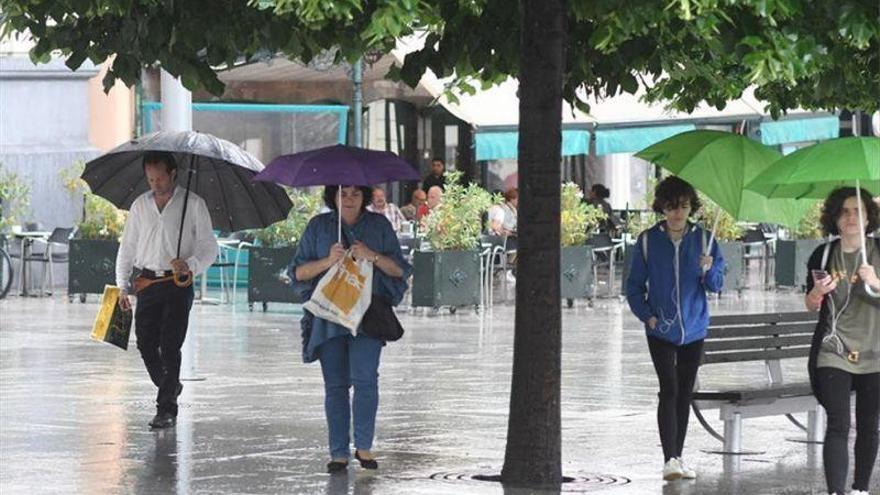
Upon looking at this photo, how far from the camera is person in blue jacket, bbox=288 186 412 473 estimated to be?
11.2 m

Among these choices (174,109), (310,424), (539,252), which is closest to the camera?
(539,252)

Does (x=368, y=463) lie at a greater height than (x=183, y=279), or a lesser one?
lesser

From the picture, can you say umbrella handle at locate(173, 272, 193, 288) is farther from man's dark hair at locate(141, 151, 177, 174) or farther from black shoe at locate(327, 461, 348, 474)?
black shoe at locate(327, 461, 348, 474)

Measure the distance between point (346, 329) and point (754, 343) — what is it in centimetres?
272

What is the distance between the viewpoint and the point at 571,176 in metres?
37.8

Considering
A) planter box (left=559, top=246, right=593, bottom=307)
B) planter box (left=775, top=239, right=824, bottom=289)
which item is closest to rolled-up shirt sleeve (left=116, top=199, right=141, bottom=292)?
planter box (left=559, top=246, right=593, bottom=307)

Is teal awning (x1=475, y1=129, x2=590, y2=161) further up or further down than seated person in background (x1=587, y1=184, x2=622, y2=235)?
further up

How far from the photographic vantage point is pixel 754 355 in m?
12.5

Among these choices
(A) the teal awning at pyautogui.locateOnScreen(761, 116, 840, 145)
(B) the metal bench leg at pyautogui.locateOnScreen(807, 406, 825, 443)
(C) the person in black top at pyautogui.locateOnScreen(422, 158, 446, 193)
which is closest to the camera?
(B) the metal bench leg at pyautogui.locateOnScreen(807, 406, 825, 443)

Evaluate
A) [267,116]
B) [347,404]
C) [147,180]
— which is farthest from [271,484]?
[267,116]

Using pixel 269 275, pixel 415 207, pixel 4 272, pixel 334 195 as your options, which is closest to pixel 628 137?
pixel 415 207

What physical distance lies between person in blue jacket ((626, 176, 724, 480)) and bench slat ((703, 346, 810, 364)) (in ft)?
2.13

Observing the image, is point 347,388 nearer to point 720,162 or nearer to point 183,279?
point 183,279

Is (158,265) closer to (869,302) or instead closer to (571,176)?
(869,302)
